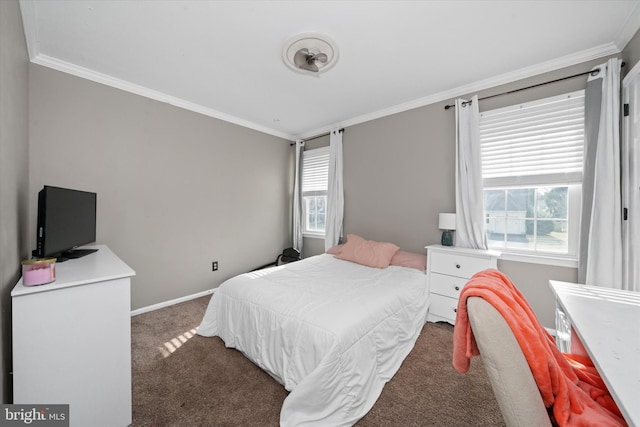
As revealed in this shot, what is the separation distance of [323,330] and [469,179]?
2.25 m

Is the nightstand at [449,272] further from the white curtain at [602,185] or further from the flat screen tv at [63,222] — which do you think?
the flat screen tv at [63,222]

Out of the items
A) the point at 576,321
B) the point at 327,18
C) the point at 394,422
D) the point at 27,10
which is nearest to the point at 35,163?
the point at 27,10

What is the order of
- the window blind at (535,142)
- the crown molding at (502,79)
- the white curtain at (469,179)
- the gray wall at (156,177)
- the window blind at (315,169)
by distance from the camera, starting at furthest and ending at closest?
the window blind at (315,169)
the white curtain at (469,179)
the gray wall at (156,177)
the window blind at (535,142)
the crown molding at (502,79)

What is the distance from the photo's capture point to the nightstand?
2270mm

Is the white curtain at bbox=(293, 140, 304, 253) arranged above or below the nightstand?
above

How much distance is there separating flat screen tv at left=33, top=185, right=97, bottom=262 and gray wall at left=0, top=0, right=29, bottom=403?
12 cm

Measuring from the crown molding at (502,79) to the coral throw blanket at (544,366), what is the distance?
2543 millimetres

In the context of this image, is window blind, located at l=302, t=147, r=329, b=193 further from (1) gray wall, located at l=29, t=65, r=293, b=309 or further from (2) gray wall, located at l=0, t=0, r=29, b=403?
(2) gray wall, located at l=0, t=0, r=29, b=403

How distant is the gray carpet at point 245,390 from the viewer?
1.39m

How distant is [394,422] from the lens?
137 cm

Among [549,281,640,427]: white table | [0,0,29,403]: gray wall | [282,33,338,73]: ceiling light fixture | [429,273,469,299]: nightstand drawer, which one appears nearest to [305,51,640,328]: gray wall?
[429,273,469,299]: nightstand drawer

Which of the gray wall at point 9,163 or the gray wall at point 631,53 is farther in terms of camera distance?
the gray wall at point 631,53

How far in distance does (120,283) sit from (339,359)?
4.26ft

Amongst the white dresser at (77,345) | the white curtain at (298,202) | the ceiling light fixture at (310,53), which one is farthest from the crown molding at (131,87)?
the white dresser at (77,345)
